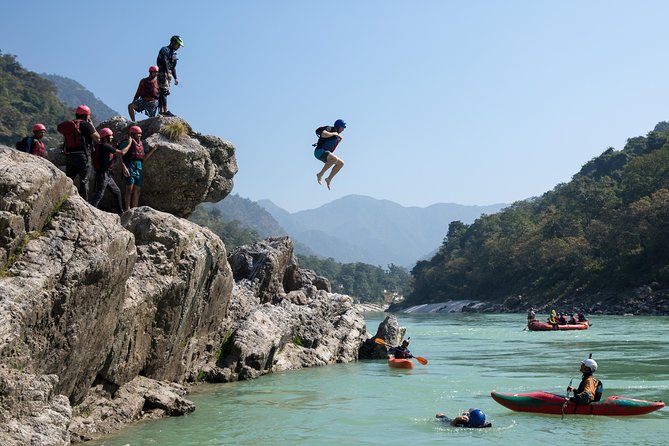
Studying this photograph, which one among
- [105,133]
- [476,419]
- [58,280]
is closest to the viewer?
[58,280]

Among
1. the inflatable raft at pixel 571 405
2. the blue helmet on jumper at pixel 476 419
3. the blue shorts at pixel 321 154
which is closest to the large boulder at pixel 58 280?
the blue shorts at pixel 321 154

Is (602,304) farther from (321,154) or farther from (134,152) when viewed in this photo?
(134,152)

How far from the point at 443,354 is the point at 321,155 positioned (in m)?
16.5

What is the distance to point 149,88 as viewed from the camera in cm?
1725

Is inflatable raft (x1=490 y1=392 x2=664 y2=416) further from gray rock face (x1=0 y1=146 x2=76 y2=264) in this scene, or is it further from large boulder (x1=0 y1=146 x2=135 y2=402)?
gray rock face (x1=0 y1=146 x2=76 y2=264)

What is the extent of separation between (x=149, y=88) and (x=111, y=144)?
202 centimetres

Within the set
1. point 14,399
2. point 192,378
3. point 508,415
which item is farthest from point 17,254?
point 508,415

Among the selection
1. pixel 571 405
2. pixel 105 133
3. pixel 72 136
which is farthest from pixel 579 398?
pixel 72 136

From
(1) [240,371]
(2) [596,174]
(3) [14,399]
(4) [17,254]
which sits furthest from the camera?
(2) [596,174]

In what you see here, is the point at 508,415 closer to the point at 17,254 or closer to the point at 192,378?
the point at 192,378

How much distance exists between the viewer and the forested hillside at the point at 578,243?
6606 centimetres

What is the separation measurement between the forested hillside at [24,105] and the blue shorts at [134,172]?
73402 millimetres

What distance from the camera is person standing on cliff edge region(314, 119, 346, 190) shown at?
1378cm

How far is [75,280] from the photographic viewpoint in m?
9.86
